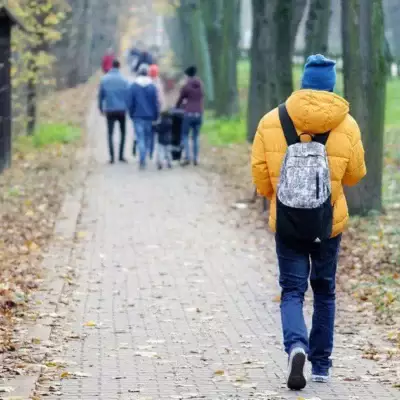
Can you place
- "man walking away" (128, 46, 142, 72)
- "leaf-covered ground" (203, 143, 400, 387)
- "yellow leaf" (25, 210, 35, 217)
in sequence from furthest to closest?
"man walking away" (128, 46, 142, 72) → "yellow leaf" (25, 210, 35, 217) → "leaf-covered ground" (203, 143, 400, 387)

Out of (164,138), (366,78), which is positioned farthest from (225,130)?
(366,78)

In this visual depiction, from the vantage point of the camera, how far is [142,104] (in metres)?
21.1

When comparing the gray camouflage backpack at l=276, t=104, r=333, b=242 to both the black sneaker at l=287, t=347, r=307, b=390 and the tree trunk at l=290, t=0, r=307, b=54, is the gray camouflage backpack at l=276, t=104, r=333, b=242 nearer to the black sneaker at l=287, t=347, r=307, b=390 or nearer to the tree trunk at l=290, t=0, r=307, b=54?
the black sneaker at l=287, t=347, r=307, b=390

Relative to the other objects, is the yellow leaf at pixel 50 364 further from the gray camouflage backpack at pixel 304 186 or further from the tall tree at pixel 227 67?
the tall tree at pixel 227 67

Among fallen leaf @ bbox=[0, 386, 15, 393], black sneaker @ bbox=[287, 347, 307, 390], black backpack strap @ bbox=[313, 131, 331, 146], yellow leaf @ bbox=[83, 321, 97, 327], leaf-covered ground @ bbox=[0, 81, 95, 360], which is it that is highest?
black backpack strap @ bbox=[313, 131, 331, 146]

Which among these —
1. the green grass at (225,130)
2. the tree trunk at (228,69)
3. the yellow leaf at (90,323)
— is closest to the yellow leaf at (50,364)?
the yellow leaf at (90,323)

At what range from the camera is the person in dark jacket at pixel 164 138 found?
21672mm

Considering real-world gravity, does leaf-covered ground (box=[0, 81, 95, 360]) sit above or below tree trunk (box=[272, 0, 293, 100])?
below

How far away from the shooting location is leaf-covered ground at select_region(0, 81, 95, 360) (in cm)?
965

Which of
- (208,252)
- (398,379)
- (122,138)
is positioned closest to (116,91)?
(122,138)

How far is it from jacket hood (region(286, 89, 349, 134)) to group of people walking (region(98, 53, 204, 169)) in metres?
14.2

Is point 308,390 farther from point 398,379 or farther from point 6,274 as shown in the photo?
point 6,274

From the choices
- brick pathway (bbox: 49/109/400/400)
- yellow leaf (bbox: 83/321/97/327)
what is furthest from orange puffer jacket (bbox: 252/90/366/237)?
yellow leaf (bbox: 83/321/97/327)

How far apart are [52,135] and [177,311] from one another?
58.8 feet
